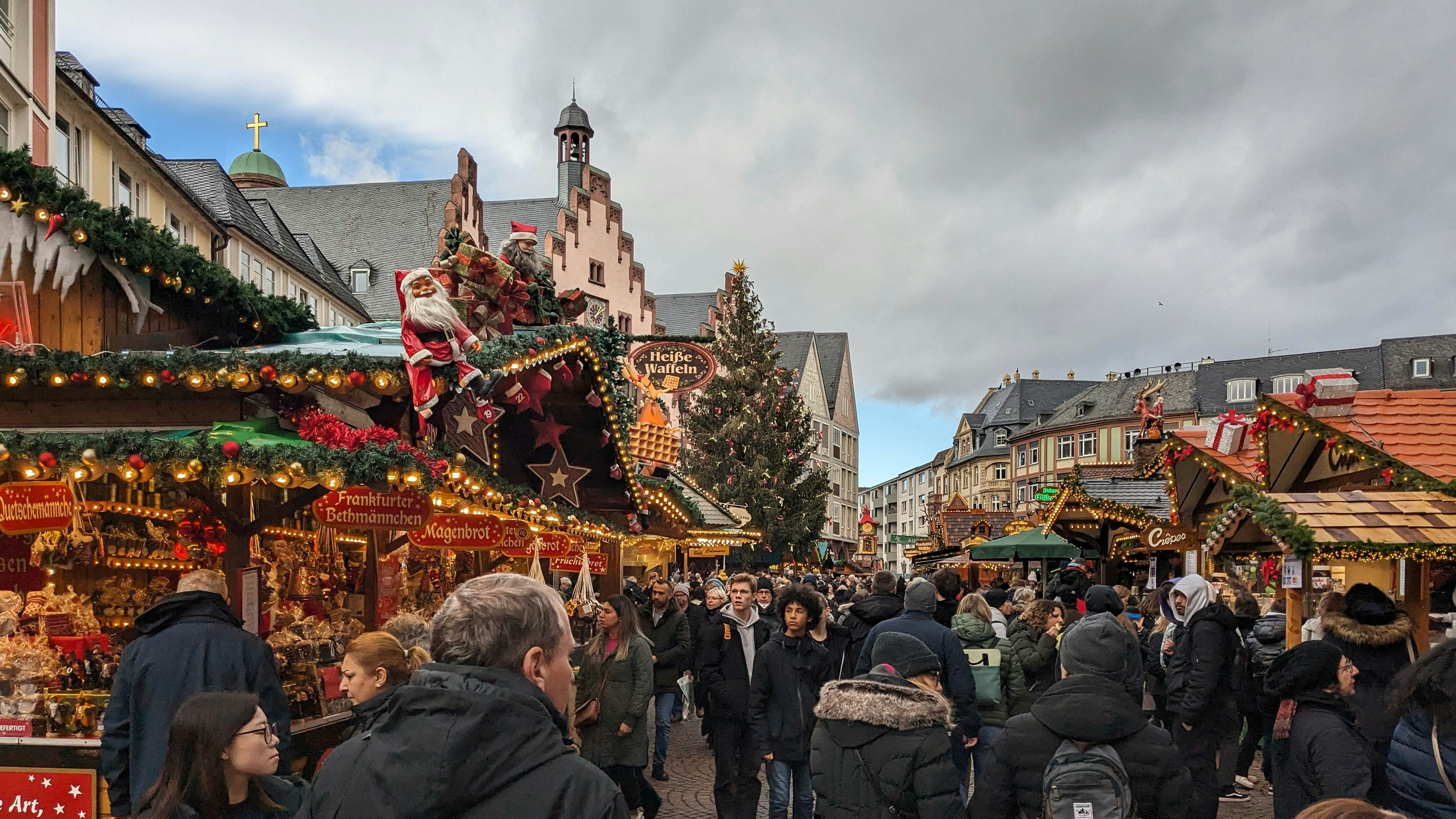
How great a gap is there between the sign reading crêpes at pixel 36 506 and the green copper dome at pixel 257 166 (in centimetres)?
4642

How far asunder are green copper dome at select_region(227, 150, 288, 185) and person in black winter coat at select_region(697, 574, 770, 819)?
47.2 metres

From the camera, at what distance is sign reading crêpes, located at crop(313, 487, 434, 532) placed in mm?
8562

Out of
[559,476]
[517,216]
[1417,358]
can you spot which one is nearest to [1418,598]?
[559,476]

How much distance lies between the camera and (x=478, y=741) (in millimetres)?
2268

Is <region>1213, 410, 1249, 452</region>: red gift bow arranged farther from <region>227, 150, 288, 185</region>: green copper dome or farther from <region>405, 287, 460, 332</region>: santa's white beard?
<region>227, 150, 288, 185</region>: green copper dome

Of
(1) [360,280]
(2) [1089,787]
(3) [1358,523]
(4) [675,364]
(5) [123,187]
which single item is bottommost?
(2) [1089,787]

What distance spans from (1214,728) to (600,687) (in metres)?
4.10

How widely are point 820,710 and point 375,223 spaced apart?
4370 cm

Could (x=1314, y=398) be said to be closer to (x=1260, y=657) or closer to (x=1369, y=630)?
(x=1260, y=657)

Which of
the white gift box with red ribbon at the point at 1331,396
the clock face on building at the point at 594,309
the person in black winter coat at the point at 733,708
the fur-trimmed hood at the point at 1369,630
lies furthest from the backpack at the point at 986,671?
the clock face on building at the point at 594,309

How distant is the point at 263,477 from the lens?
6.94 m

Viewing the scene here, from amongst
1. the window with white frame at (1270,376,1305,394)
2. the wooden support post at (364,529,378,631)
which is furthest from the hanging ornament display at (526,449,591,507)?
the window with white frame at (1270,376,1305,394)

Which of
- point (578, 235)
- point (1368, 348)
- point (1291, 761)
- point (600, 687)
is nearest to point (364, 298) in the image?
point (578, 235)

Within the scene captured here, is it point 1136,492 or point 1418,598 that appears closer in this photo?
point 1418,598
